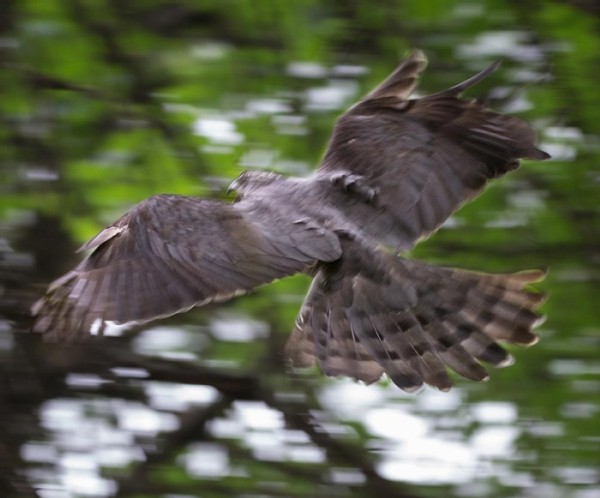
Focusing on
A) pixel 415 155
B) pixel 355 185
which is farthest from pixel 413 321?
pixel 415 155

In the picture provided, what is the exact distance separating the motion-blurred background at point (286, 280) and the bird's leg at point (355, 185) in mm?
706

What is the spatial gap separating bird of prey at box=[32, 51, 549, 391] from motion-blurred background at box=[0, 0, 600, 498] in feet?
1.86

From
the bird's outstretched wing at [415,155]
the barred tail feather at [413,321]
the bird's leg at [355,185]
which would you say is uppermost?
the bird's outstretched wing at [415,155]

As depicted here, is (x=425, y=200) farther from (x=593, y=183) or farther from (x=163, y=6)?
(x=163, y=6)

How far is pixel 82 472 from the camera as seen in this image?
5395 mm

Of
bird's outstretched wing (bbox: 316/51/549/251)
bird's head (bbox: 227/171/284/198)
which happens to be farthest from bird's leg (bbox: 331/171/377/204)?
bird's head (bbox: 227/171/284/198)

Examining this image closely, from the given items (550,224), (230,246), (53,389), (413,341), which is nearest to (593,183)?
(550,224)

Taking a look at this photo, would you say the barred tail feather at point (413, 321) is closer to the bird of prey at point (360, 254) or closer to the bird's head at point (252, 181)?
the bird of prey at point (360, 254)

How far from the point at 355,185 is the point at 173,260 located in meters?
0.72

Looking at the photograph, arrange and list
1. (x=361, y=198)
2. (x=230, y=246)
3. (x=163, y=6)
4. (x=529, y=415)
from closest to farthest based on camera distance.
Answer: (x=230, y=246) < (x=361, y=198) < (x=529, y=415) < (x=163, y=6)

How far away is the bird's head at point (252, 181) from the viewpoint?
15.4ft

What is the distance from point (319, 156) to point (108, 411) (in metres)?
1.23

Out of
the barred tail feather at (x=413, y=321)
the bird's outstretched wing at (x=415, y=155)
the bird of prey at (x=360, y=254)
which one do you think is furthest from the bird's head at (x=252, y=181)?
the barred tail feather at (x=413, y=321)

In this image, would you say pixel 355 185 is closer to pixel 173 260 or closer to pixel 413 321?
pixel 413 321
